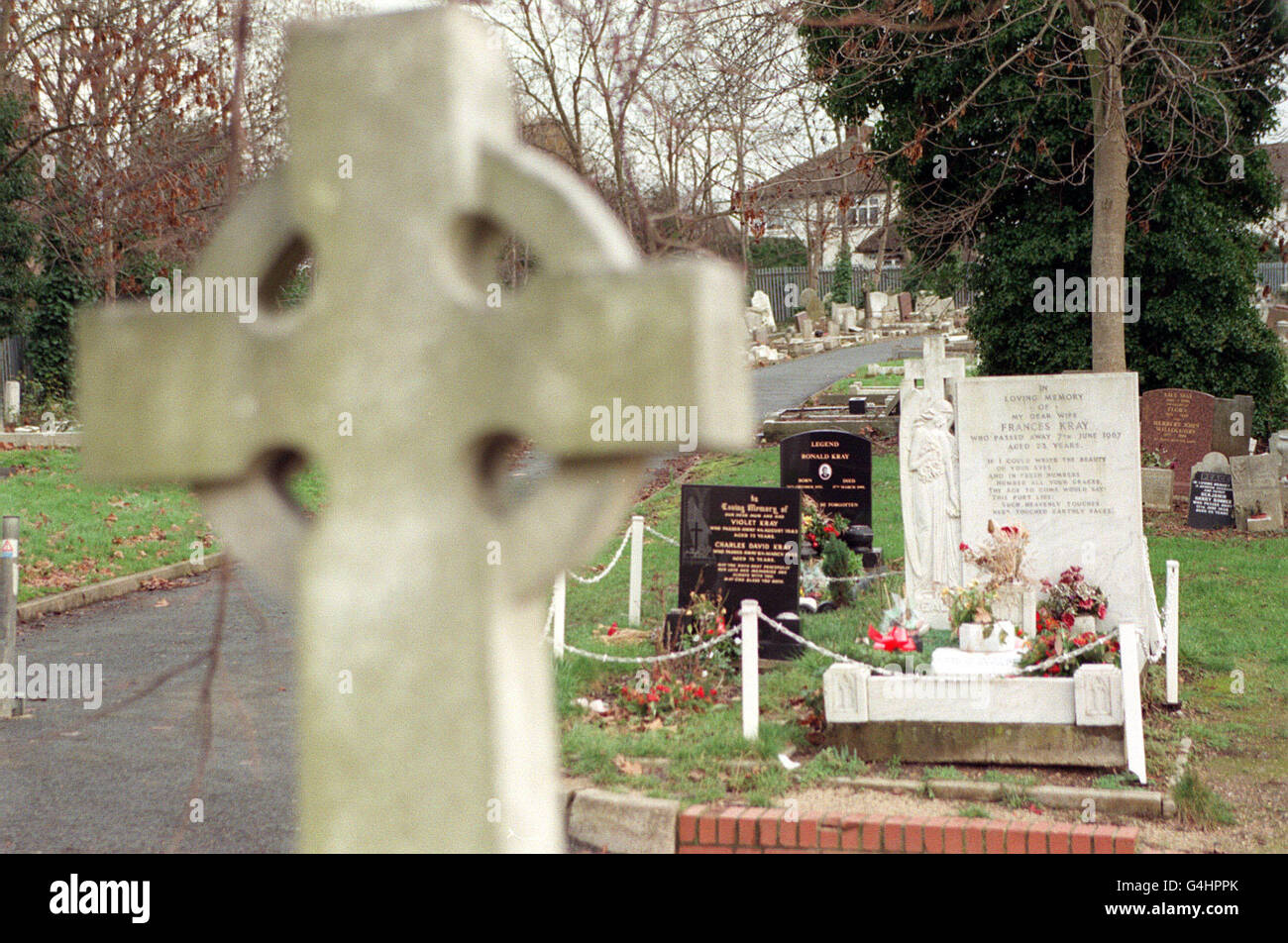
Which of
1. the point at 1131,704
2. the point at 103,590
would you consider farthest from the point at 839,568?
the point at 103,590

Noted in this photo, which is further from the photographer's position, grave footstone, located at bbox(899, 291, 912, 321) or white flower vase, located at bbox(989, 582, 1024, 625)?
grave footstone, located at bbox(899, 291, 912, 321)

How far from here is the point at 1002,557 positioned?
9.74 m

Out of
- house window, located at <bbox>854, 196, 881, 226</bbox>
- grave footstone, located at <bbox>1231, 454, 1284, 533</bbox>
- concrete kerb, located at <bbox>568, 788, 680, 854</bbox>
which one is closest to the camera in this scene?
concrete kerb, located at <bbox>568, 788, 680, 854</bbox>

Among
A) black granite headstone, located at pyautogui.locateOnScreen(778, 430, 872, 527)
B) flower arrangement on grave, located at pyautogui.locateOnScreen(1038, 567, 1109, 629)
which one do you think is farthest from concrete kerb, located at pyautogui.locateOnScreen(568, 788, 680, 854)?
black granite headstone, located at pyautogui.locateOnScreen(778, 430, 872, 527)

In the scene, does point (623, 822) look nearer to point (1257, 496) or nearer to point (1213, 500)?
point (1213, 500)

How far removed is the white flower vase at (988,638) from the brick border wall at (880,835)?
255 centimetres

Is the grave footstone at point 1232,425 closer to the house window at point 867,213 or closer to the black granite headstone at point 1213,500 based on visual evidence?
the black granite headstone at point 1213,500

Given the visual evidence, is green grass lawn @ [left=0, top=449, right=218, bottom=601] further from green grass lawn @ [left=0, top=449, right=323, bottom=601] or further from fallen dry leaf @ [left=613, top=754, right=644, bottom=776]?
fallen dry leaf @ [left=613, top=754, right=644, bottom=776]

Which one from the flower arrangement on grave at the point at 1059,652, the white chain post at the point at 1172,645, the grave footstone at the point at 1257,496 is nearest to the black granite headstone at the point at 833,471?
the white chain post at the point at 1172,645

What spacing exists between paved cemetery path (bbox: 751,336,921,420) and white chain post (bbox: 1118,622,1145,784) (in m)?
17.8

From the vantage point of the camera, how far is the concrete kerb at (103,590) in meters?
12.3

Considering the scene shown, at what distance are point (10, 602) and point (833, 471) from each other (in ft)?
26.1

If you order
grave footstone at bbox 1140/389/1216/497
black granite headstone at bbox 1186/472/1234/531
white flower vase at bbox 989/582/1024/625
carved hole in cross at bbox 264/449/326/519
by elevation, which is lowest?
white flower vase at bbox 989/582/1024/625

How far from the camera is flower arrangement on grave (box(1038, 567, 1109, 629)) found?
995 centimetres
